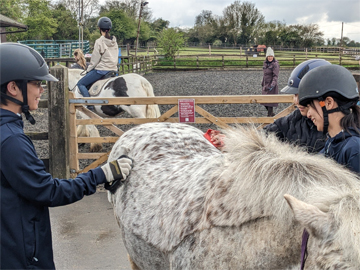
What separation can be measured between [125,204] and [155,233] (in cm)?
47

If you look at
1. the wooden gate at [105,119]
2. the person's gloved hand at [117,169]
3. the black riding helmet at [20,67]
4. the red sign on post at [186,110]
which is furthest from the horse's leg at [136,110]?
the black riding helmet at [20,67]

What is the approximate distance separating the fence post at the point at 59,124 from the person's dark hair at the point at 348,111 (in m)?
4.42

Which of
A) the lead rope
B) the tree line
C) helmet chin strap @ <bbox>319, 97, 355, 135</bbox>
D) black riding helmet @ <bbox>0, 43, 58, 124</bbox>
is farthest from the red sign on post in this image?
the tree line

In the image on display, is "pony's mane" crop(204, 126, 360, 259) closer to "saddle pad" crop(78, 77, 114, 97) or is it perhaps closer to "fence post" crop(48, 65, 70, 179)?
"fence post" crop(48, 65, 70, 179)

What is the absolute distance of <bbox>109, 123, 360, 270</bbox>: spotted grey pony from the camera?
128 centimetres

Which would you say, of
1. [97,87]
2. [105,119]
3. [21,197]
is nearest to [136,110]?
[97,87]

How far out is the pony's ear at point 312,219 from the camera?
1255mm

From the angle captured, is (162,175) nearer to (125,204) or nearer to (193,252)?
(125,204)

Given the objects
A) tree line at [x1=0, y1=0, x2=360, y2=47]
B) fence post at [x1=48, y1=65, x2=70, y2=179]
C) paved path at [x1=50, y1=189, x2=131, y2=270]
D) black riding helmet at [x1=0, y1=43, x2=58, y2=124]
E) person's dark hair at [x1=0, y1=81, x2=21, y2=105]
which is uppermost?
tree line at [x1=0, y1=0, x2=360, y2=47]

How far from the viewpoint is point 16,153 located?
5.98ft

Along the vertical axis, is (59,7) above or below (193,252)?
above

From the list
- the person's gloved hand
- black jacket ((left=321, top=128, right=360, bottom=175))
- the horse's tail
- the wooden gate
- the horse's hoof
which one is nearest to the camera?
black jacket ((left=321, top=128, right=360, bottom=175))

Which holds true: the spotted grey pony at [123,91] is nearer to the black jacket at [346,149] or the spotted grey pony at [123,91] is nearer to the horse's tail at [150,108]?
the horse's tail at [150,108]

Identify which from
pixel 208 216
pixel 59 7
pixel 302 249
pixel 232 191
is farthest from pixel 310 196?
pixel 59 7
